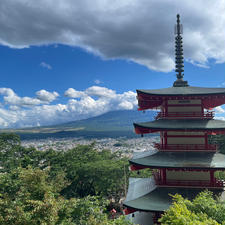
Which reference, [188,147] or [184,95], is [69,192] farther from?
[184,95]

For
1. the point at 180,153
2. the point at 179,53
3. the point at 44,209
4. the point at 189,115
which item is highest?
the point at 179,53

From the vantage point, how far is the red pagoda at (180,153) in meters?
13.6

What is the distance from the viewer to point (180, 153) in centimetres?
1506

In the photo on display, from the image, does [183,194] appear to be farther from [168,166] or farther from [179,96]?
[179,96]

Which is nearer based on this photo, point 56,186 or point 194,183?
point 194,183

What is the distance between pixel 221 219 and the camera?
9836 millimetres

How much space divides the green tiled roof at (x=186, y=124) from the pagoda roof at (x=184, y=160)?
6.72ft

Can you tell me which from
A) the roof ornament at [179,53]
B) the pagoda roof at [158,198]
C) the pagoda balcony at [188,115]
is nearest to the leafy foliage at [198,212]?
the pagoda roof at [158,198]

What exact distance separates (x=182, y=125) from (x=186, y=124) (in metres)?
0.37

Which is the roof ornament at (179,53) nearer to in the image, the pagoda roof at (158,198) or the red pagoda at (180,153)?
the red pagoda at (180,153)

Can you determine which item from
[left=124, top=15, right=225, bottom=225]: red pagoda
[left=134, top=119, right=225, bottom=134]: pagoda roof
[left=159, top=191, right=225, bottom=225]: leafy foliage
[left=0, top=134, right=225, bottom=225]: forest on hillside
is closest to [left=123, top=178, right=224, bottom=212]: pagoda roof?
[left=124, top=15, right=225, bottom=225]: red pagoda

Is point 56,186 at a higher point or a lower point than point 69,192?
higher

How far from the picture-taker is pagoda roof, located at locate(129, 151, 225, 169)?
13.5 metres

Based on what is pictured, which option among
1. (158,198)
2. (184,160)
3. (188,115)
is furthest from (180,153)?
(158,198)
